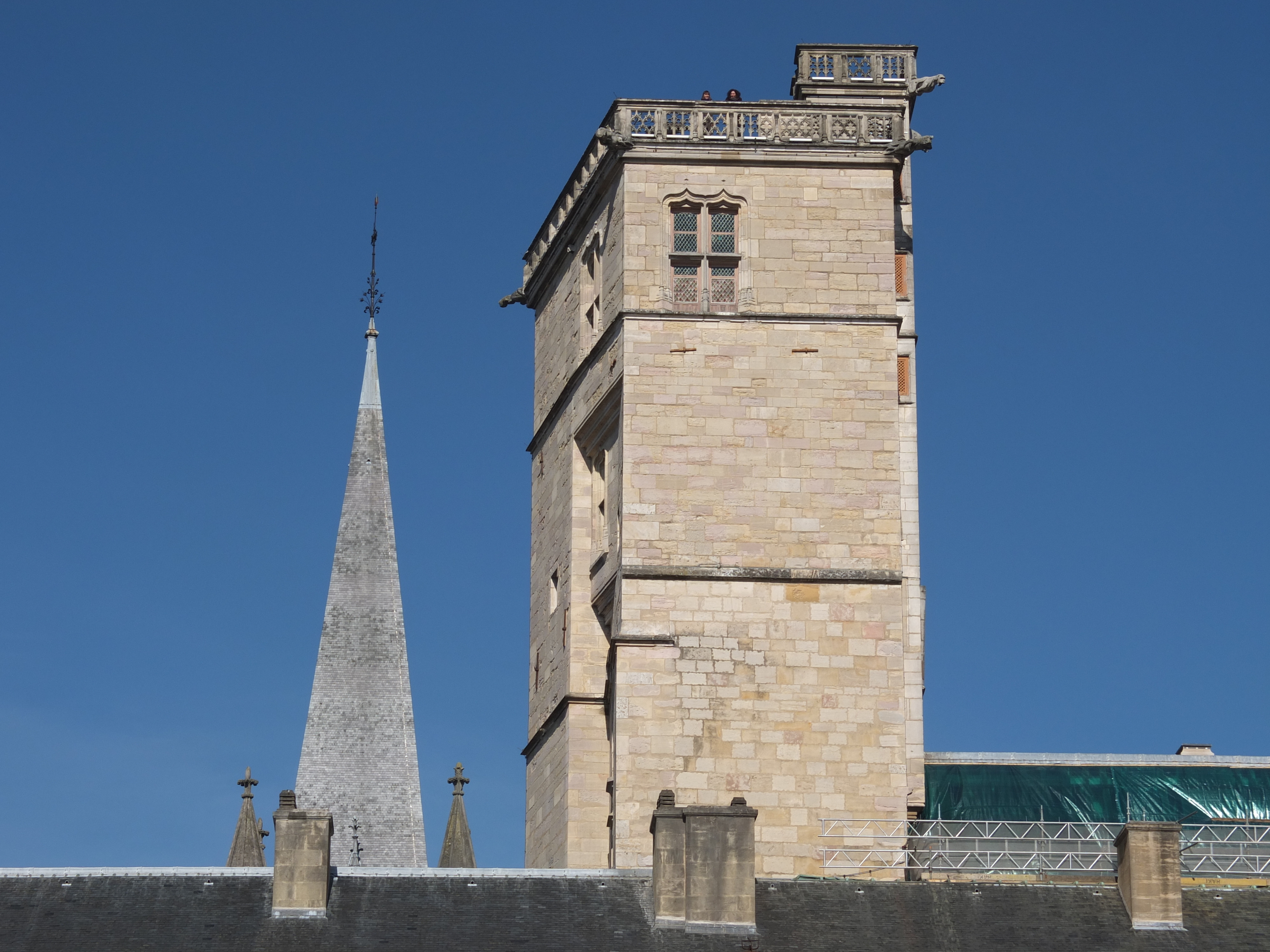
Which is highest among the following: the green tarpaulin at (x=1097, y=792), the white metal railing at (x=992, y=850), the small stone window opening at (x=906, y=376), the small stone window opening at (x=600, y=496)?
the small stone window opening at (x=906, y=376)

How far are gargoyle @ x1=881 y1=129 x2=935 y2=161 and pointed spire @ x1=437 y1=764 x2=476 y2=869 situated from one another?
70.1 ft

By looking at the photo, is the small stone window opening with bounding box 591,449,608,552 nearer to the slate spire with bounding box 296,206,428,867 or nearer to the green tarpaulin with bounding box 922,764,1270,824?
the green tarpaulin with bounding box 922,764,1270,824

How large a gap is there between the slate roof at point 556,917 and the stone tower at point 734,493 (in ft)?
10.8

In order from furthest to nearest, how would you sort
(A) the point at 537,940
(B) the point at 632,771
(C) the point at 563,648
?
(C) the point at 563,648
(B) the point at 632,771
(A) the point at 537,940

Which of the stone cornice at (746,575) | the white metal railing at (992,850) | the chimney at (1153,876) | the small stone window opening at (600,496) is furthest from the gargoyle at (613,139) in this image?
the chimney at (1153,876)

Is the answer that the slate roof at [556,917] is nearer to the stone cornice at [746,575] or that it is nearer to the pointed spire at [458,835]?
the stone cornice at [746,575]

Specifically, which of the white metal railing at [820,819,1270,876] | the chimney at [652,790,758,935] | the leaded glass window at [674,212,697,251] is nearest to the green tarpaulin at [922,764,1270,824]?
the white metal railing at [820,819,1270,876]

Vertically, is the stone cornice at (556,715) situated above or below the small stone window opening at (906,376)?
below

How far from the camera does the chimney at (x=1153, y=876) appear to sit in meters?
38.2

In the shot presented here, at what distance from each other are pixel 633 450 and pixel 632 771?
472 centimetres

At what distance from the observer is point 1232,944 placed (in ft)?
124

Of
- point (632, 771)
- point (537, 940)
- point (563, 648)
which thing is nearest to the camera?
point (537, 940)

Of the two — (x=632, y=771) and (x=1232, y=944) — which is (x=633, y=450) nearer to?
(x=632, y=771)

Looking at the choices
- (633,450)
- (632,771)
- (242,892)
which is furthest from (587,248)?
(242,892)
